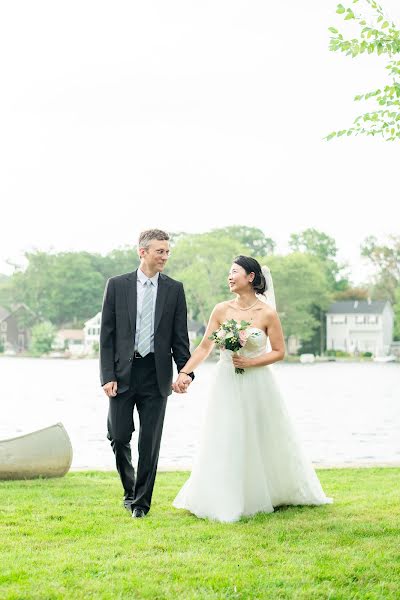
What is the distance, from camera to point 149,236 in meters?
7.42

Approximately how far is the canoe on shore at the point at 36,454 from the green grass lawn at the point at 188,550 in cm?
98

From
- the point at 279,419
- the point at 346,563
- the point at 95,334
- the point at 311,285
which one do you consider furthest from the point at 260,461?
the point at 95,334

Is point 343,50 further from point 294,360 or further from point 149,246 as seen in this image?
point 294,360

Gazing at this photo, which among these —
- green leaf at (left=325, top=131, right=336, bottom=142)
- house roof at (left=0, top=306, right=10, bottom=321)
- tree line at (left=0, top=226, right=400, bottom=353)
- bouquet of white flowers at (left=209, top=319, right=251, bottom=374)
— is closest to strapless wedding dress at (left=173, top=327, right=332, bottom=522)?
bouquet of white flowers at (left=209, top=319, right=251, bottom=374)

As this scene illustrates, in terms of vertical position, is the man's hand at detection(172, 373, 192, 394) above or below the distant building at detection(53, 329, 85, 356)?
above

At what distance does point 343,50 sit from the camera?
7812 millimetres

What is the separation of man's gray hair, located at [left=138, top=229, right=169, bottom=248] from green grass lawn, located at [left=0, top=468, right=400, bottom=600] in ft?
7.61

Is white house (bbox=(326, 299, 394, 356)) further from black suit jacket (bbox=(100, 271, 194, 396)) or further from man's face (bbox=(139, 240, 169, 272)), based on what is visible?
man's face (bbox=(139, 240, 169, 272))

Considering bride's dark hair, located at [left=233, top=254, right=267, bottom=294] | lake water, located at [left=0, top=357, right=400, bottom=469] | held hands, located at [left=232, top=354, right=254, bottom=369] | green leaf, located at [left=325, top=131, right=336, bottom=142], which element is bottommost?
lake water, located at [left=0, top=357, right=400, bottom=469]

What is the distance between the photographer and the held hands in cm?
775

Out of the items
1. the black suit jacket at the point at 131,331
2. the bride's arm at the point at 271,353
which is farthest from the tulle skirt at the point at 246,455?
the black suit jacket at the point at 131,331

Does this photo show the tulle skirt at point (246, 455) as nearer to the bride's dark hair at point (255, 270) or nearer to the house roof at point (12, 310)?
the bride's dark hair at point (255, 270)

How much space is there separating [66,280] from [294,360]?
4579cm

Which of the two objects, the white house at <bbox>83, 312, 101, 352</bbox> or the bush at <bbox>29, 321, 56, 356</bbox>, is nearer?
the bush at <bbox>29, 321, 56, 356</bbox>
